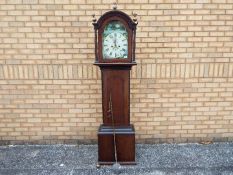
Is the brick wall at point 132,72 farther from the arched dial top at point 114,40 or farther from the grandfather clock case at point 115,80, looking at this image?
the arched dial top at point 114,40

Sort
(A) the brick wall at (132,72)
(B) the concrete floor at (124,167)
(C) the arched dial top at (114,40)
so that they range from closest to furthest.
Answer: (C) the arched dial top at (114,40) < (B) the concrete floor at (124,167) < (A) the brick wall at (132,72)

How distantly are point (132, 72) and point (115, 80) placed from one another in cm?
65

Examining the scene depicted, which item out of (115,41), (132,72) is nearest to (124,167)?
(132,72)

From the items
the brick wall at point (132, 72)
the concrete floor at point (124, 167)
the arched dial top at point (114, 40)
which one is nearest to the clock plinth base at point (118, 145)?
the concrete floor at point (124, 167)

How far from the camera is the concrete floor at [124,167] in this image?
420 centimetres

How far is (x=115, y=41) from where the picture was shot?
3.92 metres

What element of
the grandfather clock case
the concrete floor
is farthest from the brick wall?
the grandfather clock case

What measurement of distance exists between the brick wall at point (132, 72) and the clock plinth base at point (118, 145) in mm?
654

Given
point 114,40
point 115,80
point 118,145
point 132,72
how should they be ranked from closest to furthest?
1. point 114,40
2. point 115,80
3. point 118,145
4. point 132,72

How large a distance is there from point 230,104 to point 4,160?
3626 mm

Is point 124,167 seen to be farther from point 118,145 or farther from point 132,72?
point 132,72

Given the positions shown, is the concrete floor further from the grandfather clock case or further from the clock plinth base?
the grandfather clock case

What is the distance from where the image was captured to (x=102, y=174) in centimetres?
414

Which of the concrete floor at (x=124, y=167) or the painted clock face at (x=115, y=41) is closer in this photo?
the painted clock face at (x=115, y=41)
